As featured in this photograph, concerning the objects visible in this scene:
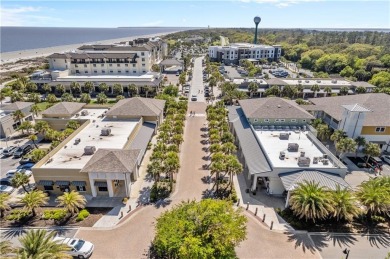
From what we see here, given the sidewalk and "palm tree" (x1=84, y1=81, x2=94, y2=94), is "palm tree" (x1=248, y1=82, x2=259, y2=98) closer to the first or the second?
the sidewalk

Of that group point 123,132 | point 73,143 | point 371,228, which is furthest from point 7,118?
point 371,228

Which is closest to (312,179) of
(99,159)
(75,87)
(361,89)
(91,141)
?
(99,159)

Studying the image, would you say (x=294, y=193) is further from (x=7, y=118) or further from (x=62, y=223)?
(x=7, y=118)

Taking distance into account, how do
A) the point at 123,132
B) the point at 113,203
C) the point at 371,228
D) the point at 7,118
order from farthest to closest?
the point at 7,118, the point at 123,132, the point at 113,203, the point at 371,228

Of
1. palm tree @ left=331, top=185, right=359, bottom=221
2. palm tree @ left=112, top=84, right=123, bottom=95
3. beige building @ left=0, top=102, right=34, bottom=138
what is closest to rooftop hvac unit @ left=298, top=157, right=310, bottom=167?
palm tree @ left=331, top=185, right=359, bottom=221

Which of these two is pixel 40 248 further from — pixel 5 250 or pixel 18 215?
pixel 18 215

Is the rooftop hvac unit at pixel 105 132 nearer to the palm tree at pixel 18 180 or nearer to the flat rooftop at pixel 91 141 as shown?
the flat rooftop at pixel 91 141
